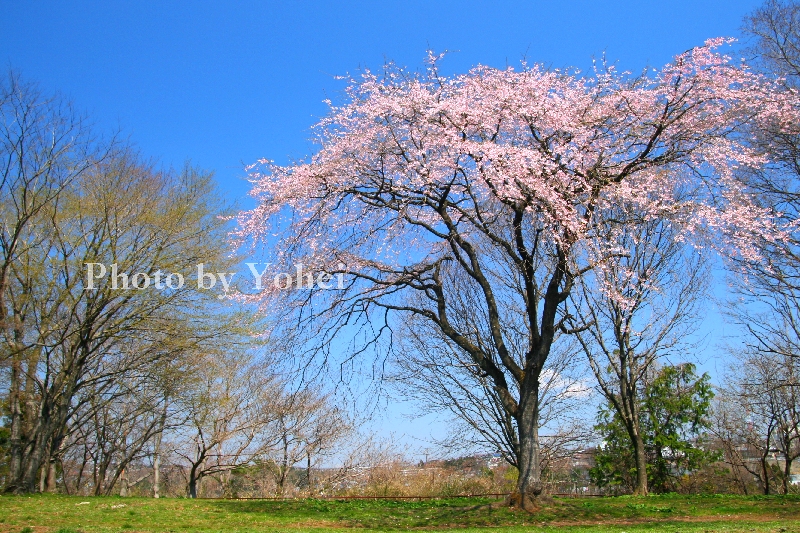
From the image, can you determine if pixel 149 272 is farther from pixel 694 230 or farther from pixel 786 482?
pixel 786 482

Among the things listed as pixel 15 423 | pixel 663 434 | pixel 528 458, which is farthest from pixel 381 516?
pixel 663 434

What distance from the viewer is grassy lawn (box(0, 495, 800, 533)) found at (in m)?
8.33

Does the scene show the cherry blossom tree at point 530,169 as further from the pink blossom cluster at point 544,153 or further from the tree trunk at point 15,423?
the tree trunk at point 15,423

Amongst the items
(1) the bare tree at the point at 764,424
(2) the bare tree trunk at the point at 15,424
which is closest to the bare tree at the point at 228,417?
(2) the bare tree trunk at the point at 15,424

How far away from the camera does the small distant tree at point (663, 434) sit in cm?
2230

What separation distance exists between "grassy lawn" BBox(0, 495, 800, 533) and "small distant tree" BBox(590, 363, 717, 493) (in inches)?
412

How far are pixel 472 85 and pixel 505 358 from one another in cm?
507

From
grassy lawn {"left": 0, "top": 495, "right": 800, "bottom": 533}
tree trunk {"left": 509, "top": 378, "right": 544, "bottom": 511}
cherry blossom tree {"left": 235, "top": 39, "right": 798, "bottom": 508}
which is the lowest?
grassy lawn {"left": 0, "top": 495, "right": 800, "bottom": 533}

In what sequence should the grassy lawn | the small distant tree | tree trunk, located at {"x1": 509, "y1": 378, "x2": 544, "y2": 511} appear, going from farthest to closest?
the small distant tree → tree trunk, located at {"x1": 509, "y1": 378, "x2": 544, "y2": 511} → the grassy lawn

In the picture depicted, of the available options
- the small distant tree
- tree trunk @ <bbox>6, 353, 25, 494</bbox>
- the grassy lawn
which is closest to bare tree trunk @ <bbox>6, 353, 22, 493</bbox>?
tree trunk @ <bbox>6, 353, 25, 494</bbox>

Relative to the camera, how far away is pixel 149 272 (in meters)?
17.4

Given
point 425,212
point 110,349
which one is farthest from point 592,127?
point 110,349

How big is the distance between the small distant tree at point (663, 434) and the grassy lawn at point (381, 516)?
1046cm

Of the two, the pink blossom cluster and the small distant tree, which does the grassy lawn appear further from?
the small distant tree
